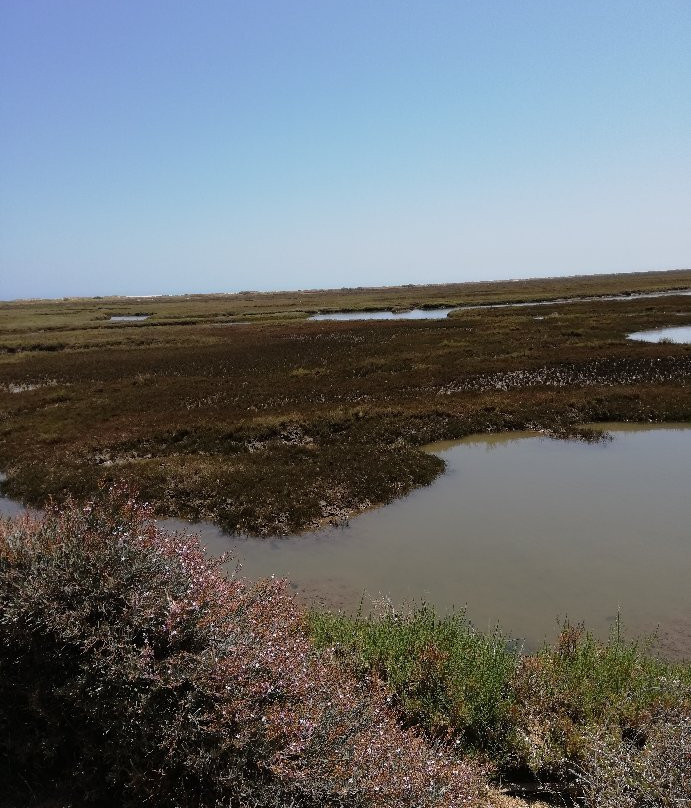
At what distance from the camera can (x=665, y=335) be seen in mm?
46062

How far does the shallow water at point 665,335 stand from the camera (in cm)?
4285

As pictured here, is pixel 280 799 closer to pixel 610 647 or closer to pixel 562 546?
pixel 610 647

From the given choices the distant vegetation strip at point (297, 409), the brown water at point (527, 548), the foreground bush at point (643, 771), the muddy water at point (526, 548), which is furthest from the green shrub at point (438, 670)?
the distant vegetation strip at point (297, 409)

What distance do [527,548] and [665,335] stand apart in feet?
140

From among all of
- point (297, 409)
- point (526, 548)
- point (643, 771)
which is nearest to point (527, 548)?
point (526, 548)

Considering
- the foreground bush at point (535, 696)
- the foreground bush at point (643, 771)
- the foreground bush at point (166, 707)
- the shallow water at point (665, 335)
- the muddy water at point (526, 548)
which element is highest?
the shallow water at point (665, 335)

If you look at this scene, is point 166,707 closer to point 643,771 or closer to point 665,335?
point 643,771

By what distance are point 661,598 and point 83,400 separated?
27915mm

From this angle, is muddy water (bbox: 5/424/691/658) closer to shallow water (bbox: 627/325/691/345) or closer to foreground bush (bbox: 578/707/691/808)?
foreground bush (bbox: 578/707/691/808)

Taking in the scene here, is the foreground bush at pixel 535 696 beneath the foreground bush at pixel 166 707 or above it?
beneath

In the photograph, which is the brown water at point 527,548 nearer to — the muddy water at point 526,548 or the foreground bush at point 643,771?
the muddy water at point 526,548

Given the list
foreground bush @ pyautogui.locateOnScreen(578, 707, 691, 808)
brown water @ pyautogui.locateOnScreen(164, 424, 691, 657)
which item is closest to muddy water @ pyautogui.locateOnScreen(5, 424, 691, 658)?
brown water @ pyautogui.locateOnScreen(164, 424, 691, 657)

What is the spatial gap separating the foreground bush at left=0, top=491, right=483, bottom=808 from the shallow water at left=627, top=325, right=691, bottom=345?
44699 mm

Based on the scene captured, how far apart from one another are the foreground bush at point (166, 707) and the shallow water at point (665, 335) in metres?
44.7
